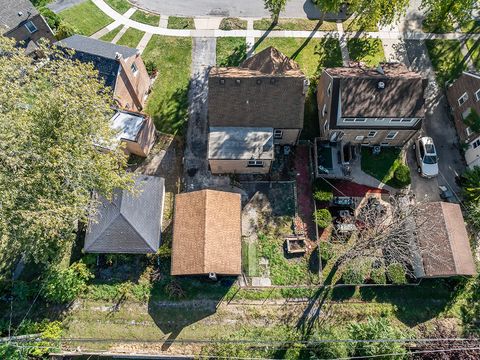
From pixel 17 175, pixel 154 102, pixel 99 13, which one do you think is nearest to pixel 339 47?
pixel 154 102

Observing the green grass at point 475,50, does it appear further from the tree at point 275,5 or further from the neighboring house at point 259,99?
the neighboring house at point 259,99

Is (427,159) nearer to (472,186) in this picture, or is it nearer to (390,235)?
(472,186)

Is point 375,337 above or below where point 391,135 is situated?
below

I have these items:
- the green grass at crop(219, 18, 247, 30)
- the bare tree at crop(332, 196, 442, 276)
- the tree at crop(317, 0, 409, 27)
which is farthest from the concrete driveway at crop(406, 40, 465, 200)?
the green grass at crop(219, 18, 247, 30)

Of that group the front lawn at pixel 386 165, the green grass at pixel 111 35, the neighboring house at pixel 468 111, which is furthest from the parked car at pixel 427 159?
the green grass at pixel 111 35

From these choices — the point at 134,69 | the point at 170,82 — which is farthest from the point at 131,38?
the point at 134,69

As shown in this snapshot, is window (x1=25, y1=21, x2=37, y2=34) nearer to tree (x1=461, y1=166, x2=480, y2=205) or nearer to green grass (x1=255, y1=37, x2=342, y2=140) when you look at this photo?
green grass (x1=255, y1=37, x2=342, y2=140)

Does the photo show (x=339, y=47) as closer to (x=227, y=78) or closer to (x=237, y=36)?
(x=237, y=36)
